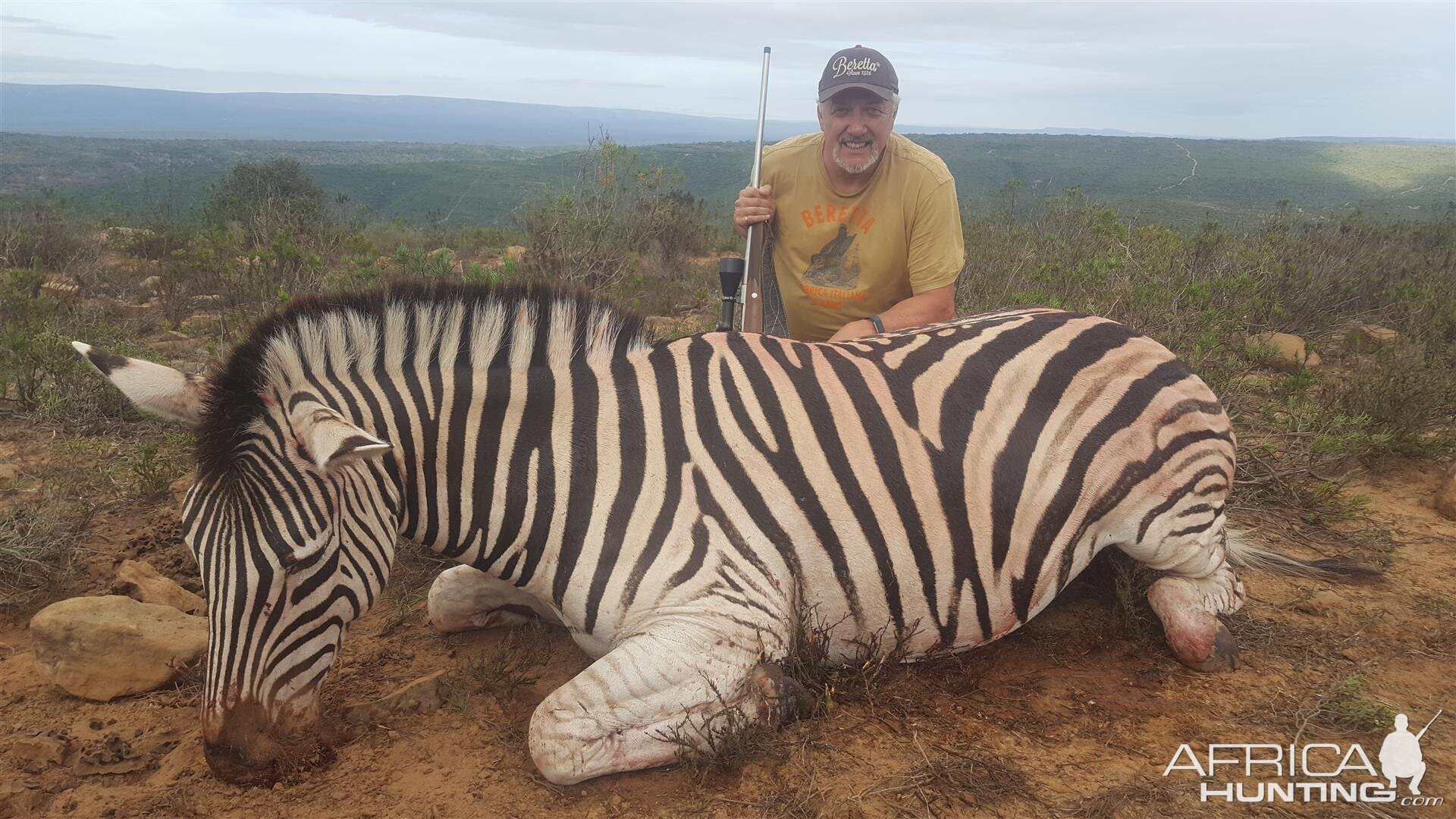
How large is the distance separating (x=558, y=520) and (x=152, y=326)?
7139 mm

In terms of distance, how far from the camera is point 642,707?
2332 millimetres

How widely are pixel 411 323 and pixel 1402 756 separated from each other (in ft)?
11.0

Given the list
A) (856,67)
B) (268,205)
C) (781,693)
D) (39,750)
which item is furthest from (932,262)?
(268,205)

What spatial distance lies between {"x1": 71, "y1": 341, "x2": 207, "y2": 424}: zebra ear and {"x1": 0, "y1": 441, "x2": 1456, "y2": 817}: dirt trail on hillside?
110cm

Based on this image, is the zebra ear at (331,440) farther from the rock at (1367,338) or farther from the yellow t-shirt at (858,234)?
the rock at (1367,338)

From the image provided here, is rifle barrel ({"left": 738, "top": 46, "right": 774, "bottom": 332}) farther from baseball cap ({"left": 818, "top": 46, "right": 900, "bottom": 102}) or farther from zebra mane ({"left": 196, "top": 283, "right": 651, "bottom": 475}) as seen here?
zebra mane ({"left": 196, "top": 283, "right": 651, "bottom": 475})

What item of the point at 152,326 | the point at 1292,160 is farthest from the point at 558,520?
the point at 1292,160

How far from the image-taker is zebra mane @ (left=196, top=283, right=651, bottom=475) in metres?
2.19

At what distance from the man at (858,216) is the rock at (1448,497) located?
9.26 ft

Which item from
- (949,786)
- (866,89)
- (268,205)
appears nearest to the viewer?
(949,786)

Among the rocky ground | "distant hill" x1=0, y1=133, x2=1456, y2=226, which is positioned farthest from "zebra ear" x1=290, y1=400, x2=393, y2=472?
"distant hill" x1=0, y1=133, x2=1456, y2=226

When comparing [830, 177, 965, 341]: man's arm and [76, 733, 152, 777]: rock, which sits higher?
[830, 177, 965, 341]: man's arm

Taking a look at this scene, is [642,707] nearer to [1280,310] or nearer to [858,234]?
[858,234]

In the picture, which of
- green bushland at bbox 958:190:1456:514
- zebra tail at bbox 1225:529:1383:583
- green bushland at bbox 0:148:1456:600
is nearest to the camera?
zebra tail at bbox 1225:529:1383:583
